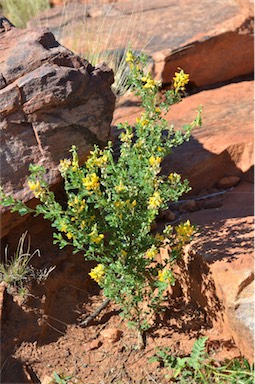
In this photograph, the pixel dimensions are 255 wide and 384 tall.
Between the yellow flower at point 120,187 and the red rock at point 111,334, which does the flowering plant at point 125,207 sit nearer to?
the yellow flower at point 120,187

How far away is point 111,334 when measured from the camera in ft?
12.5

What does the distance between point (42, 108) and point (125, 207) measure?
0.77 m

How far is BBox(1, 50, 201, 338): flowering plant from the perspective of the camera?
3266 mm

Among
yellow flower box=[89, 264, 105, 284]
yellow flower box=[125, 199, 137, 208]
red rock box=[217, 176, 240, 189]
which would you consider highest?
yellow flower box=[125, 199, 137, 208]

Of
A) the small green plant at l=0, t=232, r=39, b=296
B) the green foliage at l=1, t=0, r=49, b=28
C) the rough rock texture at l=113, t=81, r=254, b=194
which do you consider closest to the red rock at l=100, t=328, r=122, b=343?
the small green plant at l=0, t=232, r=39, b=296

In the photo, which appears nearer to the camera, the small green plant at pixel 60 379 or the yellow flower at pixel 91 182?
the yellow flower at pixel 91 182

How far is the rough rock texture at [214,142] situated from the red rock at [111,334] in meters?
1.33

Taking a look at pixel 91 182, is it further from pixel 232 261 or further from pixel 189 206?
pixel 189 206

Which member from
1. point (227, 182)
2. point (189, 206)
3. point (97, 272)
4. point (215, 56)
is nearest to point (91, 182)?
point (97, 272)

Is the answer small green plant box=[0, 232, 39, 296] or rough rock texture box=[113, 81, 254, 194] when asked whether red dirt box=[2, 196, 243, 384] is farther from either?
rough rock texture box=[113, 81, 254, 194]

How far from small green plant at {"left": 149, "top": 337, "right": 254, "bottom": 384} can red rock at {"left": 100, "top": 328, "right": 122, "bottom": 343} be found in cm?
30

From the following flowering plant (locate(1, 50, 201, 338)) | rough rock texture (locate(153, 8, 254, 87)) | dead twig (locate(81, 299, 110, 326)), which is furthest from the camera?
rough rock texture (locate(153, 8, 254, 87))

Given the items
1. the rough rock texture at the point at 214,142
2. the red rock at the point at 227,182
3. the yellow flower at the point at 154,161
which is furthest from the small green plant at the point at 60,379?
the red rock at the point at 227,182

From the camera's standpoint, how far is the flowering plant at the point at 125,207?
327 centimetres
